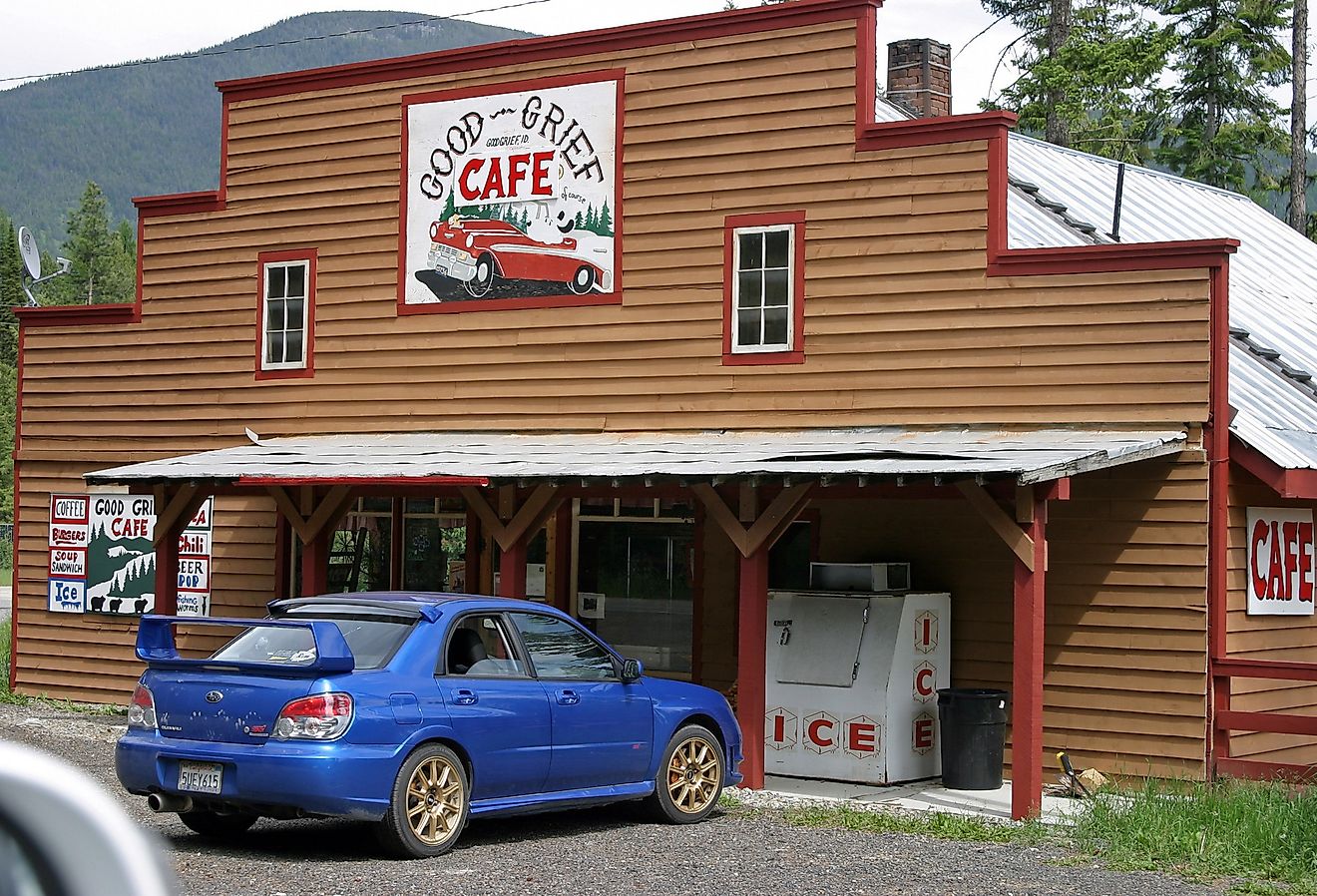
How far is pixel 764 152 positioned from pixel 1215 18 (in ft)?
109

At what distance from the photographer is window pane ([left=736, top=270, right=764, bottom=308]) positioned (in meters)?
16.3

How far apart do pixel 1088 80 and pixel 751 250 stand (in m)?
19.8

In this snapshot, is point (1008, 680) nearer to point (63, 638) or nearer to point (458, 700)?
point (458, 700)

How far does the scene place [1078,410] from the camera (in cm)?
1448

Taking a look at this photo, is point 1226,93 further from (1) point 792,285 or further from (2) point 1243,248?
(1) point 792,285

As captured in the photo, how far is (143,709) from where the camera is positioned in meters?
10.4

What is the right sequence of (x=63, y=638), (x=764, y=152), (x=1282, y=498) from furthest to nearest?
(x=63, y=638) → (x=764, y=152) → (x=1282, y=498)

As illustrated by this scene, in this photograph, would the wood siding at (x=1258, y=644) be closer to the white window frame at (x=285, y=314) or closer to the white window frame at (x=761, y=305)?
the white window frame at (x=761, y=305)

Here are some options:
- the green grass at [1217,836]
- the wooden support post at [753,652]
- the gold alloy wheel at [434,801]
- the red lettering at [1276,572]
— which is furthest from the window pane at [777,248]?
the gold alloy wheel at [434,801]

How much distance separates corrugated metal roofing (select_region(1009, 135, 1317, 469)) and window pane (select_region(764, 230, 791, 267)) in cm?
209

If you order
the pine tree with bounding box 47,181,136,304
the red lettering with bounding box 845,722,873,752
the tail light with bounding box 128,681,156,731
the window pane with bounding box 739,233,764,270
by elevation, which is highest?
the pine tree with bounding box 47,181,136,304

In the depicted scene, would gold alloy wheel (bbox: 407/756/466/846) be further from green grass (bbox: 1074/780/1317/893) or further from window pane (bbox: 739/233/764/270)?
window pane (bbox: 739/233/764/270)

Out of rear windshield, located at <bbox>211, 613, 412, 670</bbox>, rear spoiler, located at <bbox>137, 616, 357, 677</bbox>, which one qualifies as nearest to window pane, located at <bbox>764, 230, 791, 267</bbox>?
rear windshield, located at <bbox>211, 613, 412, 670</bbox>

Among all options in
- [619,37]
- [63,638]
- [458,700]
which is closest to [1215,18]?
[619,37]
